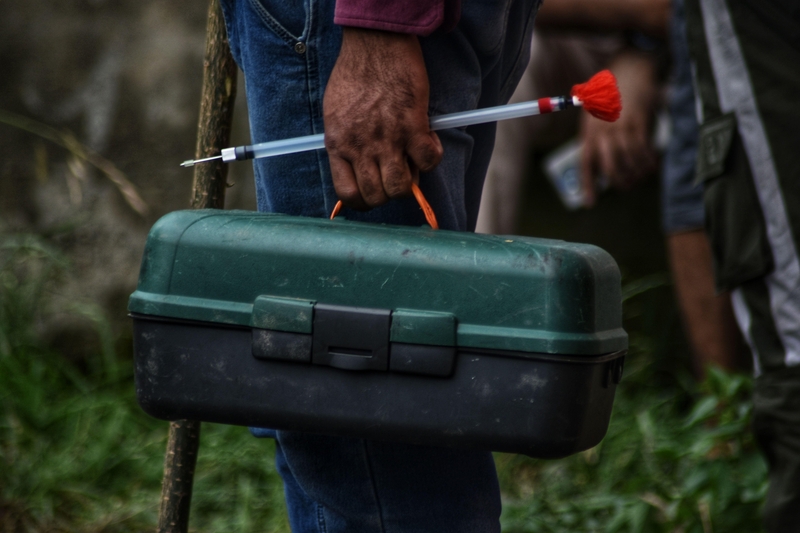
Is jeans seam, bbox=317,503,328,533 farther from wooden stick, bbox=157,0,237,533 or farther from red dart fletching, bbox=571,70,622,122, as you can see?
red dart fletching, bbox=571,70,622,122

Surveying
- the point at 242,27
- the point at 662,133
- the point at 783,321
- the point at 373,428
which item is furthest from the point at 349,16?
the point at 662,133

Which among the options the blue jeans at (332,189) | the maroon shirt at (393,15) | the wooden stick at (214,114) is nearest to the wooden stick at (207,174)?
the wooden stick at (214,114)

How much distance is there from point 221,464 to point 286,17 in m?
1.56

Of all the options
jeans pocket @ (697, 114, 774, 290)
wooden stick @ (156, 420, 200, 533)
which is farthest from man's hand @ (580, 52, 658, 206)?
wooden stick @ (156, 420, 200, 533)

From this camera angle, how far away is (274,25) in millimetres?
1050

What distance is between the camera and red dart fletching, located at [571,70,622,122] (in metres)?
1.10

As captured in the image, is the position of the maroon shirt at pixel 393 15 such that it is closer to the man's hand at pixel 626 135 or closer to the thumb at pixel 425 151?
the thumb at pixel 425 151

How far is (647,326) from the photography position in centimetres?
308

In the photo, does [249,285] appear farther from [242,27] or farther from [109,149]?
[109,149]

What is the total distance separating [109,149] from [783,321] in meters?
2.14

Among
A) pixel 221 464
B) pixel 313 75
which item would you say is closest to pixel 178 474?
pixel 313 75

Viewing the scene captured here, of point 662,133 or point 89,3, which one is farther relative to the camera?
point 662,133

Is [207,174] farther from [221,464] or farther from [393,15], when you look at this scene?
[221,464]

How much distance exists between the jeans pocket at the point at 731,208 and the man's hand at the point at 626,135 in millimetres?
973
